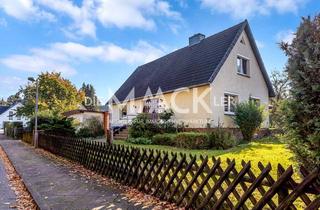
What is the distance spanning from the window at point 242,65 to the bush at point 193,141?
7.64m

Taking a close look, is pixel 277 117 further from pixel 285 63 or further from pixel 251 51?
pixel 251 51

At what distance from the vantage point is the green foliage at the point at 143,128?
18.5m

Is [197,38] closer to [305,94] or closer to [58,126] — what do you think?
[58,126]

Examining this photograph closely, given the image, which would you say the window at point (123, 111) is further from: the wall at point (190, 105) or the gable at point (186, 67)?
the wall at point (190, 105)

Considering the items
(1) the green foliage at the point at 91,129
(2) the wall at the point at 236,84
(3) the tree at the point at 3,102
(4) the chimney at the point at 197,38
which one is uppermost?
(3) the tree at the point at 3,102

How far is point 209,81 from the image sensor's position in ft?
53.8

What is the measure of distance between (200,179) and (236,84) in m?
14.2

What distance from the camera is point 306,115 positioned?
424cm

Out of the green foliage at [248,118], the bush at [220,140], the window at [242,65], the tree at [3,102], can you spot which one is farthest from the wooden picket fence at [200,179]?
the tree at [3,102]

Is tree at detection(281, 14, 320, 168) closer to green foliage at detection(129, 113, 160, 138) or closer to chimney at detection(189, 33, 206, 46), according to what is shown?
green foliage at detection(129, 113, 160, 138)

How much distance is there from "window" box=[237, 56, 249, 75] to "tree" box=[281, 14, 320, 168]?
15.4 m

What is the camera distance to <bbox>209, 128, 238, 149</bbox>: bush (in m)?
13.4

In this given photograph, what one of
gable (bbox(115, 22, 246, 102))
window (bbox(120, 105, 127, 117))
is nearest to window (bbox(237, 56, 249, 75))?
gable (bbox(115, 22, 246, 102))

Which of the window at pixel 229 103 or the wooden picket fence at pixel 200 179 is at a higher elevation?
the window at pixel 229 103
